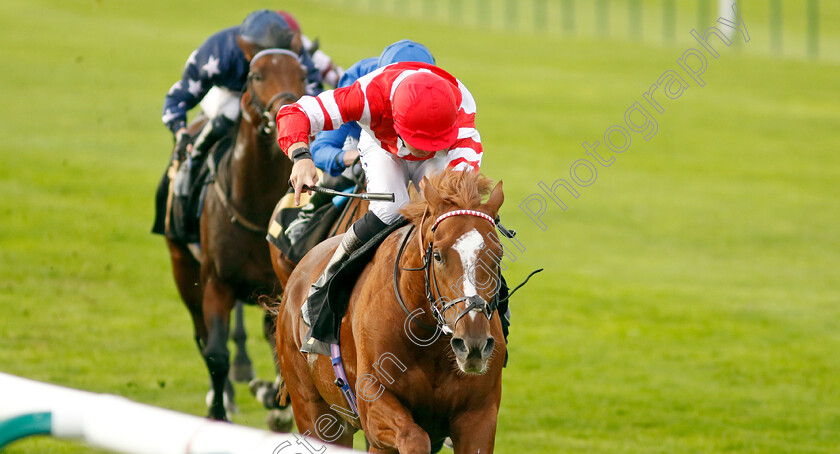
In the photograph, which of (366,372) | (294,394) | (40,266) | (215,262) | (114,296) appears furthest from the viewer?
(40,266)

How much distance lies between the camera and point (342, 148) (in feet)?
21.1

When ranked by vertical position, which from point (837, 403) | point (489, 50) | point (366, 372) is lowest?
point (489, 50)

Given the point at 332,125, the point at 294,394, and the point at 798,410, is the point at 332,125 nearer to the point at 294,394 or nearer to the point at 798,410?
the point at 294,394

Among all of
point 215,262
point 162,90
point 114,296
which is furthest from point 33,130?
point 215,262

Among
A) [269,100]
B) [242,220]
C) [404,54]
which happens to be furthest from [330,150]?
[242,220]

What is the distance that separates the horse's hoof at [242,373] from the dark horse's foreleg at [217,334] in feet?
4.76

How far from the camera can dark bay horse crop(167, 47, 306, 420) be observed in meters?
6.86

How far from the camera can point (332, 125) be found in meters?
4.73

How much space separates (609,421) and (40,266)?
7142mm

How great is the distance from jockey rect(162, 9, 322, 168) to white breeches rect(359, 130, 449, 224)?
7.93 feet

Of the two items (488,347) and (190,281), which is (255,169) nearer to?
(190,281)

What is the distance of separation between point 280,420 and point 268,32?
251 cm

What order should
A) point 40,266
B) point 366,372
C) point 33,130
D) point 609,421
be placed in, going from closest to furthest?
1. point 366,372
2. point 609,421
3. point 40,266
4. point 33,130

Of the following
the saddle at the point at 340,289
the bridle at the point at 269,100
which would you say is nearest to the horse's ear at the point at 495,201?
the saddle at the point at 340,289
